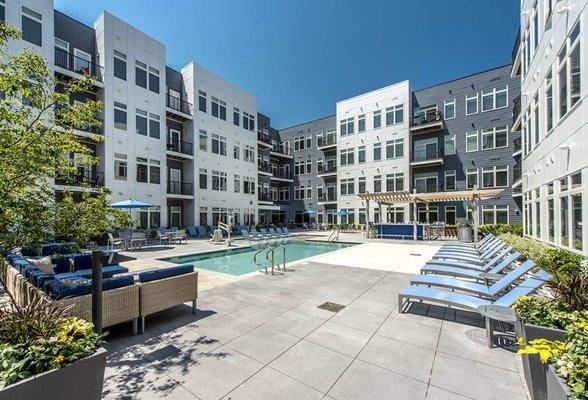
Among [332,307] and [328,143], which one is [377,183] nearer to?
[328,143]

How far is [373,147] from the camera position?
99.2 feet

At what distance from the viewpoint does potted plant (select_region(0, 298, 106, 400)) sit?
2.15 metres

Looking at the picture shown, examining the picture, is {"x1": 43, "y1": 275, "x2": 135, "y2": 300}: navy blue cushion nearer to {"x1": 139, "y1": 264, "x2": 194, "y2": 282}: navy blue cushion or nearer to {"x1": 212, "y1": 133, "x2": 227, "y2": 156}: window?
{"x1": 139, "y1": 264, "x2": 194, "y2": 282}: navy blue cushion

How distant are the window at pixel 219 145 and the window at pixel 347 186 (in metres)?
14.1

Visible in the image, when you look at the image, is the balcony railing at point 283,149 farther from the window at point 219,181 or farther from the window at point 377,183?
the window at point 377,183

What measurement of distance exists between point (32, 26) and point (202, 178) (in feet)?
44.9

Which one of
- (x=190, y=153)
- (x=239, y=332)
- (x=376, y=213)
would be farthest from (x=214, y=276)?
(x=376, y=213)

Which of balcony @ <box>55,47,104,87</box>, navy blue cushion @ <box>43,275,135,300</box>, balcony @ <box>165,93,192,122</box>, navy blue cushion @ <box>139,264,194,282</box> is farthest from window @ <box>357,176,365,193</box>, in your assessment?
navy blue cushion @ <box>43,275,135,300</box>

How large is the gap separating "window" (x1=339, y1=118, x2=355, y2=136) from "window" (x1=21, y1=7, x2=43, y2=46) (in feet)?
86.6

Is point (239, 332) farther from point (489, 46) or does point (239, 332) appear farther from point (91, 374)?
point (489, 46)

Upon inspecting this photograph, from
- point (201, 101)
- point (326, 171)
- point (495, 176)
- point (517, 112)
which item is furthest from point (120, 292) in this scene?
point (326, 171)

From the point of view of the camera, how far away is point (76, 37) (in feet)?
59.7

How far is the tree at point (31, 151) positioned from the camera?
3227 millimetres

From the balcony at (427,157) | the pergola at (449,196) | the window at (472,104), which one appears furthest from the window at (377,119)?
the pergola at (449,196)
